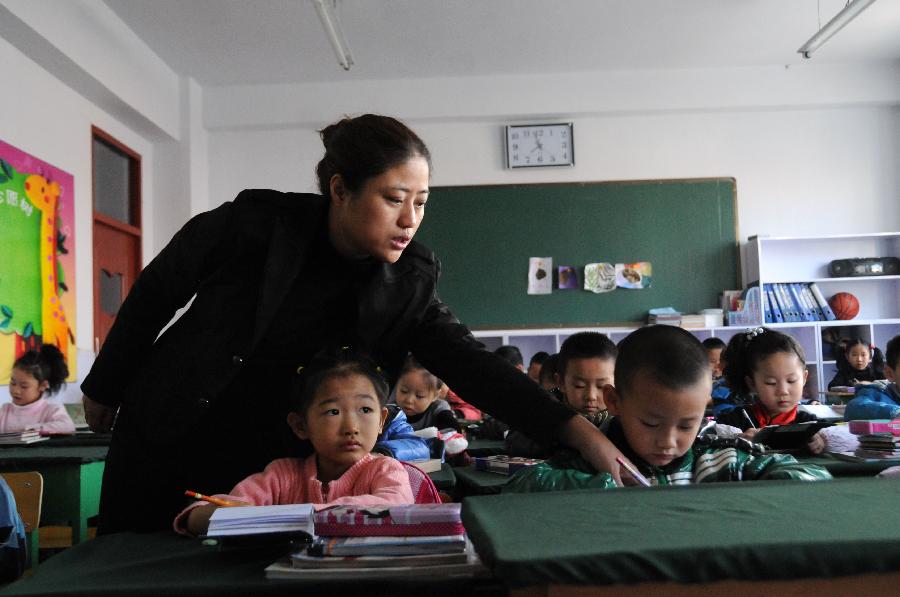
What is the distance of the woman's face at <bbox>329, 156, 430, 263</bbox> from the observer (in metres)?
1.52

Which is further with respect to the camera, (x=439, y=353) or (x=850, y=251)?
(x=850, y=251)

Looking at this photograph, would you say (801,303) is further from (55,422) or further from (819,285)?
(55,422)

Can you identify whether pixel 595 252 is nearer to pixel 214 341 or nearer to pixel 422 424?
pixel 422 424

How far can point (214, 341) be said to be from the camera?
62.1 inches

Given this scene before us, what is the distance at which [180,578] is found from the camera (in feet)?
3.46

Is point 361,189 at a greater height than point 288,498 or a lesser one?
greater

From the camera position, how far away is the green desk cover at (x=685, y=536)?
2.69 feet

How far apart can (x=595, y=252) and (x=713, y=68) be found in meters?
1.83

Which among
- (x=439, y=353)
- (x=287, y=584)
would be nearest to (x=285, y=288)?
(x=439, y=353)

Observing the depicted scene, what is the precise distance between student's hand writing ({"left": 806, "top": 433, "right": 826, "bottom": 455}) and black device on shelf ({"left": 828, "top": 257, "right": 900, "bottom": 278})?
4.98m

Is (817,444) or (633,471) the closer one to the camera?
(633,471)

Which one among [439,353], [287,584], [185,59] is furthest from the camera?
[185,59]

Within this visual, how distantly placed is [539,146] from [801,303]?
8.16 ft

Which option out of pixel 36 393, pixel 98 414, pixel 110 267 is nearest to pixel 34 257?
pixel 36 393
